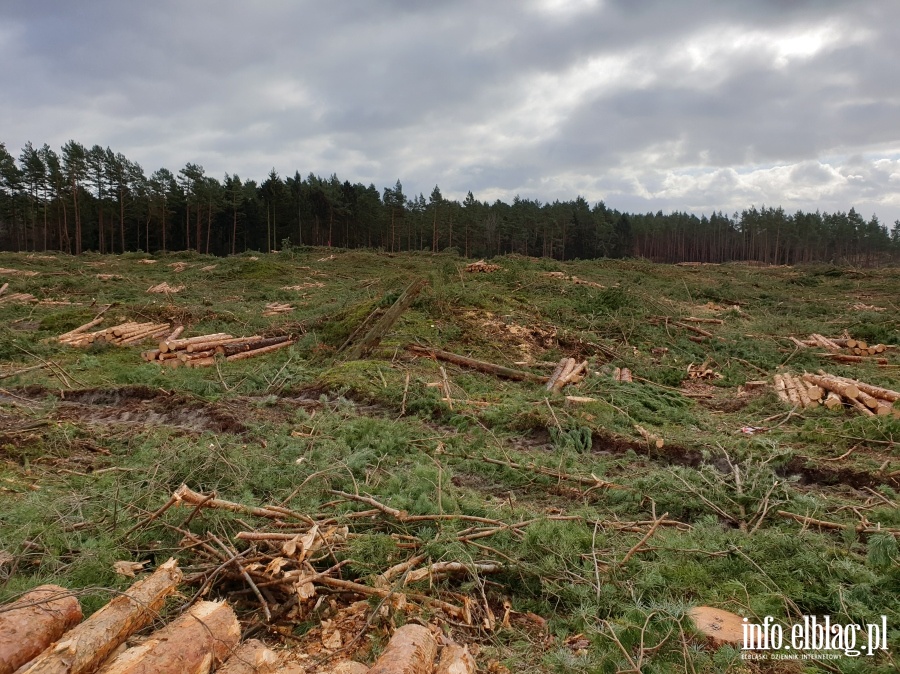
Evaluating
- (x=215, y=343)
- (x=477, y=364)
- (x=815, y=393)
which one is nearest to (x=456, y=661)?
(x=477, y=364)

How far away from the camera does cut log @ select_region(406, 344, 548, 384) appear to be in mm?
11320

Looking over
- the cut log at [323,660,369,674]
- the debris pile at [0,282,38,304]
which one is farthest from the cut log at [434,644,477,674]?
Answer: the debris pile at [0,282,38,304]

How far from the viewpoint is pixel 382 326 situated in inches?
510

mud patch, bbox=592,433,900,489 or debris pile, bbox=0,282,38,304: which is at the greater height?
debris pile, bbox=0,282,38,304

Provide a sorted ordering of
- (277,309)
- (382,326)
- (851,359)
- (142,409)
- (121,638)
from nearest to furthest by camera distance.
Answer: (121,638), (142,409), (382,326), (851,359), (277,309)

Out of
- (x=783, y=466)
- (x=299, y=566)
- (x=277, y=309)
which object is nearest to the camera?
(x=299, y=566)

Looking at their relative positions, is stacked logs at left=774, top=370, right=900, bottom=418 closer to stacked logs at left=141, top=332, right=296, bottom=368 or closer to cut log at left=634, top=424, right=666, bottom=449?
cut log at left=634, top=424, right=666, bottom=449

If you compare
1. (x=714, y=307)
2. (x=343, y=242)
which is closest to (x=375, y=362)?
(x=714, y=307)

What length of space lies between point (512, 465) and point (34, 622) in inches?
193

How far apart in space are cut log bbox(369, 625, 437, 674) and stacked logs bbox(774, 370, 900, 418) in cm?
852

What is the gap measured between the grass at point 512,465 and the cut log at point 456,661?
22 centimetres

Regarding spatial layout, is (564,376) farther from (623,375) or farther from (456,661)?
(456,661)

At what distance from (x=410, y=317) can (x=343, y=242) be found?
50.2 m

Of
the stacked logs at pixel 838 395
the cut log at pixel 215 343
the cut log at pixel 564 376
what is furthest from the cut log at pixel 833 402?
the cut log at pixel 215 343
